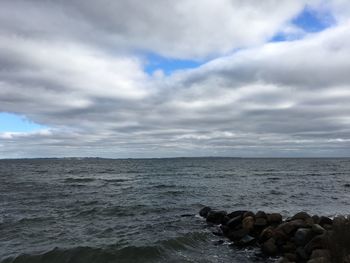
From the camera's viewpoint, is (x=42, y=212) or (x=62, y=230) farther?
(x=42, y=212)

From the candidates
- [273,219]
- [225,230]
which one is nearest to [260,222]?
[273,219]

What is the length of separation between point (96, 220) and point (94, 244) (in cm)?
581

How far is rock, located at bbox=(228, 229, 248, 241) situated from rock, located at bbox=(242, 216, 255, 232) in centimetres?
30

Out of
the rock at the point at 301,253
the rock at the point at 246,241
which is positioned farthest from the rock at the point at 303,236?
the rock at the point at 246,241

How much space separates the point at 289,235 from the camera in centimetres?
1559

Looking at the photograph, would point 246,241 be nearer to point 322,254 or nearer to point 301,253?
point 301,253

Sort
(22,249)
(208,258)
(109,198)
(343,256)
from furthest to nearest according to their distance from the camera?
(109,198) < (22,249) < (208,258) < (343,256)

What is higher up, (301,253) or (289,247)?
(301,253)

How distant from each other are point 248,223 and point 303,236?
343 centimetres

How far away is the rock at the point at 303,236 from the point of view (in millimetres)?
14396

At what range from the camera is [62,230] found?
19.0m

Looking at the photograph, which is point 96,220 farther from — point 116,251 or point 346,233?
point 346,233

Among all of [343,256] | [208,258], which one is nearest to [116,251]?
[208,258]

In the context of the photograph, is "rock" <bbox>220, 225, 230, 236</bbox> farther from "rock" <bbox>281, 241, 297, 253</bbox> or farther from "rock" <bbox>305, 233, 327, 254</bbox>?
"rock" <bbox>305, 233, 327, 254</bbox>
